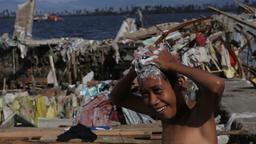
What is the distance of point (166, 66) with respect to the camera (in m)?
3.39

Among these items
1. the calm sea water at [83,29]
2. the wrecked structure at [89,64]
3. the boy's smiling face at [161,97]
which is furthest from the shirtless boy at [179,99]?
the calm sea water at [83,29]

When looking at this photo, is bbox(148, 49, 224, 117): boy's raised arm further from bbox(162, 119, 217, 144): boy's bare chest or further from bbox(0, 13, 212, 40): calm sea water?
bbox(0, 13, 212, 40): calm sea water

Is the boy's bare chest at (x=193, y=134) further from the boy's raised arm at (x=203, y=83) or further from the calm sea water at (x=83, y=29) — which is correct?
the calm sea water at (x=83, y=29)

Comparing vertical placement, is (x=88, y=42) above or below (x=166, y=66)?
below

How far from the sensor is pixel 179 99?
344 cm

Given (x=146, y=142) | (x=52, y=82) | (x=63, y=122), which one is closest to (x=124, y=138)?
(x=146, y=142)

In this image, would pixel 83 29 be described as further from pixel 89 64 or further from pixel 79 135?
pixel 79 135

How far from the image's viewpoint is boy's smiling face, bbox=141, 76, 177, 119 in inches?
132

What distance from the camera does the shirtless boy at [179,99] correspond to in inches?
130

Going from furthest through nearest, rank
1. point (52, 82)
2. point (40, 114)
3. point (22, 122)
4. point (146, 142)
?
point (52, 82) → point (40, 114) → point (22, 122) → point (146, 142)

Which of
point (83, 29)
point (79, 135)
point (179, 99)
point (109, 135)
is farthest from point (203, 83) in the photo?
point (83, 29)

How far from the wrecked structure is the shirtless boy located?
320 centimetres

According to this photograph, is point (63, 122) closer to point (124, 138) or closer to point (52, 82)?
point (124, 138)

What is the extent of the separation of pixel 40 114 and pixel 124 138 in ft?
15.5
